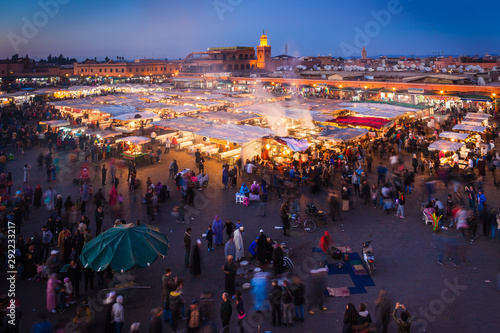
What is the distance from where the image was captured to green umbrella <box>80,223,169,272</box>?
612 centimetres

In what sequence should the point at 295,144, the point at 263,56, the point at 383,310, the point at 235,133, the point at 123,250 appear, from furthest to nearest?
the point at 263,56 → the point at 235,133 → the point at 295,144 → the point at 123,250 → the point at 383,310

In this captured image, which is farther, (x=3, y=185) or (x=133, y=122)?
(x=133, y=122)

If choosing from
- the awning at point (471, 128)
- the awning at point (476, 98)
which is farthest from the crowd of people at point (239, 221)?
the awning at point (476, 98)

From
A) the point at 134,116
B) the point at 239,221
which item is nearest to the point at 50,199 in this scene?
the point at 239,221

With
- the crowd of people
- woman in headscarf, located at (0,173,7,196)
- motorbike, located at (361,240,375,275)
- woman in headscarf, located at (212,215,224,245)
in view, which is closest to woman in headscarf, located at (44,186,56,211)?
the crowd of people

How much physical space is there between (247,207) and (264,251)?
3.53 m

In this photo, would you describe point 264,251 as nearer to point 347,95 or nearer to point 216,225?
point 216,225

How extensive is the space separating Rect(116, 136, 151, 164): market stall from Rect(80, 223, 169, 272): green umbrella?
32.1 ft

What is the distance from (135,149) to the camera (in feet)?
54.9

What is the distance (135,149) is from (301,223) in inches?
406

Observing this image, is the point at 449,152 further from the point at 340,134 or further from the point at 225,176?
the point at 225,176

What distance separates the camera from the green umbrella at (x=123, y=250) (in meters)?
6.12

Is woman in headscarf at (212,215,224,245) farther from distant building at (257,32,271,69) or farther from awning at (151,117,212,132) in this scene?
distant building at (257,32,271,69)

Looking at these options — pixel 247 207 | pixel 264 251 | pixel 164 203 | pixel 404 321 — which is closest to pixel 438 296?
pixel 404 321
